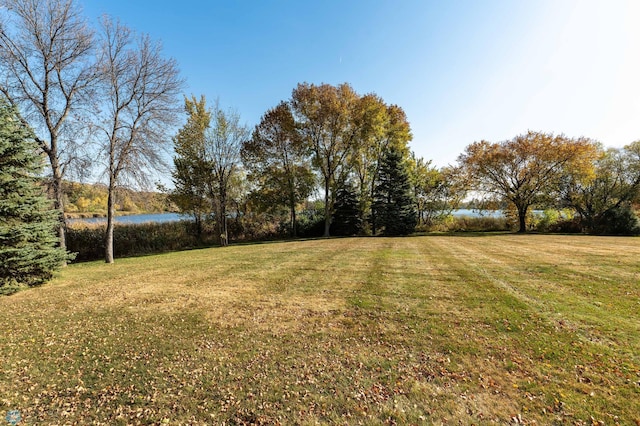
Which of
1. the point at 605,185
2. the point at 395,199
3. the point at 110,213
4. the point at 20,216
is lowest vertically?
the point at 20,216

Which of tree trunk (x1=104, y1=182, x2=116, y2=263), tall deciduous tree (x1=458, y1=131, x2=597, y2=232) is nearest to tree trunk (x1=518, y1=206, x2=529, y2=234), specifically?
tall deciduous tree (x1=458, y1=131, x2=597, y2=232)

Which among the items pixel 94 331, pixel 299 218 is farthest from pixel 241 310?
pixel 299 218

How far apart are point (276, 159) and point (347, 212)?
8073mm

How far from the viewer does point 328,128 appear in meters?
22.1

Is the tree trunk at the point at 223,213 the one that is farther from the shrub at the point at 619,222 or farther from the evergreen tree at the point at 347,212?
the shrub at the point at 619,222

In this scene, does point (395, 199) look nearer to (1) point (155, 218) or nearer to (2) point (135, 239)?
(2) point (135, 239)

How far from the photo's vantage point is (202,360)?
4082mm

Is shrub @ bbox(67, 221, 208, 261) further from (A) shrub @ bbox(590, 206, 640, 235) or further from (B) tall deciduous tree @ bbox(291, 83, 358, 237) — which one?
(A) shrub @ bbox(590, 206, 640, 235)

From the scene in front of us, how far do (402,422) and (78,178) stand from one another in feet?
49.2

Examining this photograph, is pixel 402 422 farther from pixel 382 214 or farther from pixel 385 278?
pixel 382 214

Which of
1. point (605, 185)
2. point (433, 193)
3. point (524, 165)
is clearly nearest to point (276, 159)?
point (433, 193)

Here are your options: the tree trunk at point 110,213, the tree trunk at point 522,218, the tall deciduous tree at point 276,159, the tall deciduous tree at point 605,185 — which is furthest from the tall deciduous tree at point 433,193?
the tree trunk at point 110,213

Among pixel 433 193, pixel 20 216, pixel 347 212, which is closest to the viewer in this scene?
pixel 20 216

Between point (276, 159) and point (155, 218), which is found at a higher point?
point (276, 159)
